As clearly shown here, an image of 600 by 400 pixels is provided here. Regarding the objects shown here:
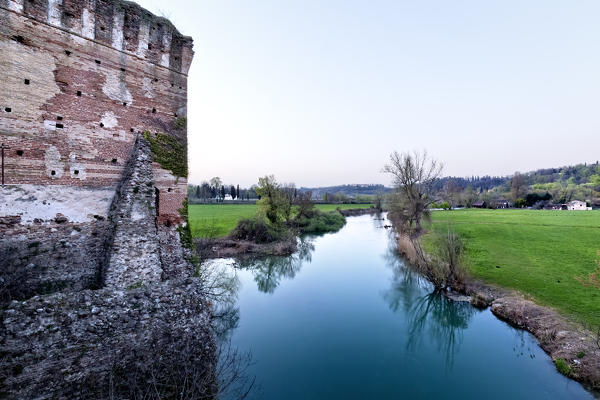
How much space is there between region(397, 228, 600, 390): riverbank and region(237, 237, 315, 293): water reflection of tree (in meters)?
10.2

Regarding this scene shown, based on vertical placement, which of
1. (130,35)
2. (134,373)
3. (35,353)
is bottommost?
(134,373)

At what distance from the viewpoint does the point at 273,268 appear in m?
19.9

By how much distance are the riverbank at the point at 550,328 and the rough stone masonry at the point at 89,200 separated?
1007 cm

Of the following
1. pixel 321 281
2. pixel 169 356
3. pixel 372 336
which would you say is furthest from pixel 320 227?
pixel 169 356

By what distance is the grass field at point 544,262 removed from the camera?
11577 mm

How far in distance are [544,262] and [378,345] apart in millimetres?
13748

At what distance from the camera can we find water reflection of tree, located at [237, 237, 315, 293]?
55.7 ft

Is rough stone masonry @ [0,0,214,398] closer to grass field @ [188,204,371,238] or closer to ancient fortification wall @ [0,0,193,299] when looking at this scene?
ancient fortification wall @ [0,0,193,299]

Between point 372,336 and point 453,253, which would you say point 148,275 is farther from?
point 453,253

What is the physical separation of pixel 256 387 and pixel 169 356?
331 centimetres

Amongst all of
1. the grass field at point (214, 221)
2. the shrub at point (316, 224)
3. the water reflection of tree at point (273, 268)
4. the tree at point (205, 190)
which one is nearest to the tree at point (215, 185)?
the tree at point (205, 190)

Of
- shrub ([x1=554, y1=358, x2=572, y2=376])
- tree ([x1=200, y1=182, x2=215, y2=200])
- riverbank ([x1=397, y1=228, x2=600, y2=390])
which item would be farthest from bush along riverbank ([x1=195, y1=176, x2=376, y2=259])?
tree ([x1=200, y1=182, x2=215, y2=200])

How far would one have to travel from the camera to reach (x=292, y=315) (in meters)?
12.5

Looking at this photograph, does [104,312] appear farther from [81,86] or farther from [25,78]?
[81,86]
